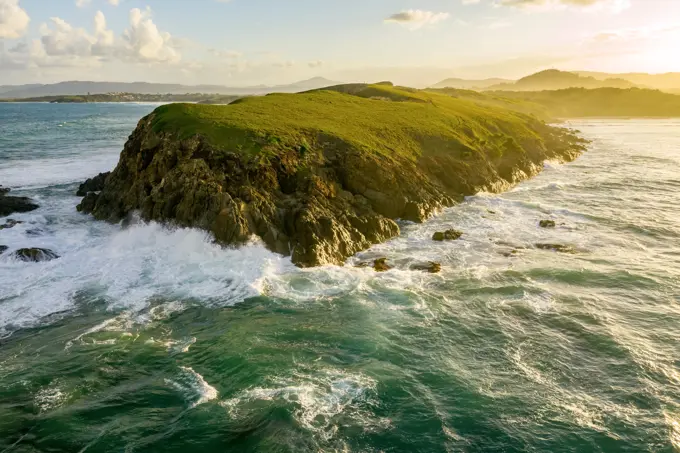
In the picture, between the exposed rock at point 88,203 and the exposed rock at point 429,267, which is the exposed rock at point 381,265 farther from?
the exposed rock at point 88,203

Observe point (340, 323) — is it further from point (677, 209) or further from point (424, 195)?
point (677, 209)

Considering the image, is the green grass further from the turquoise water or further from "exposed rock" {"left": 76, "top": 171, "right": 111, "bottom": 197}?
the turquoise water

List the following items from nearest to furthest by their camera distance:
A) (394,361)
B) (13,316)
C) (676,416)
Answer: (676,416), (394,361), (13,316)

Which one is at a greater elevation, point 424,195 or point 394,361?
point 424,195

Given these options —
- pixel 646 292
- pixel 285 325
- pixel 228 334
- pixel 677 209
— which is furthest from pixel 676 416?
pixel 677 209

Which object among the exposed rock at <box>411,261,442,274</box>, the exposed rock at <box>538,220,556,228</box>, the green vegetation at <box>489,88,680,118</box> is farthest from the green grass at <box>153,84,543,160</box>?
the green vegetation at <box>489,88,680,118</box>

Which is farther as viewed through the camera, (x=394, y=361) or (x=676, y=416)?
(x=394, y=361)
